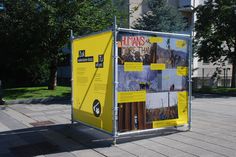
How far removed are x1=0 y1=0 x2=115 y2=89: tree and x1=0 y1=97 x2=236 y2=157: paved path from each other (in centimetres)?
653

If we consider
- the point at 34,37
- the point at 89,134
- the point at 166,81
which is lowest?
the point at 89,134

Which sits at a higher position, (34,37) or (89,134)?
(34,37)

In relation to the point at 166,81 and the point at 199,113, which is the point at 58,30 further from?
the point at 166,81

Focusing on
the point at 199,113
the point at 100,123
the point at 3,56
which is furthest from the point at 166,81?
the point at 3,56

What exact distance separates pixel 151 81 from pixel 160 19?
49.0 feet

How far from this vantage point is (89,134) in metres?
9.28

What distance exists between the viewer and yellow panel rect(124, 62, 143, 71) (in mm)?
8344

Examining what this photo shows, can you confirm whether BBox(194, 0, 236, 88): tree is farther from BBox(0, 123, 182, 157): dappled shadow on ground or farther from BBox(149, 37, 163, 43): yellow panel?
BBox(0, 123, 182, 157): dappled shadow on ground

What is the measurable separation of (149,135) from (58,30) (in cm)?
973

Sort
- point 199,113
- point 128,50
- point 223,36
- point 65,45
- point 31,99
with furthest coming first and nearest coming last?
point 223,36, point 65,45, point 31,99, point 199,113, point 128,50

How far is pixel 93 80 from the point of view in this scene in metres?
8.91

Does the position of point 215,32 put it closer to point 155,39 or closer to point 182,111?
point 182,111

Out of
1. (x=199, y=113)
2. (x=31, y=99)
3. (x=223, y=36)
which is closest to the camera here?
(x=199, y=113)

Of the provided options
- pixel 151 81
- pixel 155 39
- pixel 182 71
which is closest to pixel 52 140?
pixel 151 81
